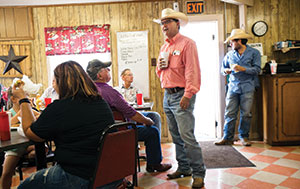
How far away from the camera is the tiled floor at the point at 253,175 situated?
2.72 m

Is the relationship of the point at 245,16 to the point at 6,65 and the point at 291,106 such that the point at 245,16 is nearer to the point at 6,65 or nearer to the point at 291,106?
the point at 291,106

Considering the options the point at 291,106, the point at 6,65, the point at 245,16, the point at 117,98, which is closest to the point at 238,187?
the point at 117,98

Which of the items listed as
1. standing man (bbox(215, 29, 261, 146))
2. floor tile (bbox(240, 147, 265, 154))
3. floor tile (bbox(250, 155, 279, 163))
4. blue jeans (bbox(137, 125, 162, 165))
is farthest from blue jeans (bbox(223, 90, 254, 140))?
blue jeans (bbox(137, 125, 162, 165))

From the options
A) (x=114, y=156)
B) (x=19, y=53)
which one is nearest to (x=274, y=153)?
(x=114, y=156)

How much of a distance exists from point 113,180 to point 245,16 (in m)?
3.77

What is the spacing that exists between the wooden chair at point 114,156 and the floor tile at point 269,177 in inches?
69.9

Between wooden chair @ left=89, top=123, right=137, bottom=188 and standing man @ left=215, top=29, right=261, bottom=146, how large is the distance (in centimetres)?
278

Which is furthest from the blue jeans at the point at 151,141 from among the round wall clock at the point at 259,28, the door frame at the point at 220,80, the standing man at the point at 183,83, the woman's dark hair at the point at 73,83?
the round wall clock at the point at 259,28

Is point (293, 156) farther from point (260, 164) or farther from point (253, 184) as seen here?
point (253, 184)

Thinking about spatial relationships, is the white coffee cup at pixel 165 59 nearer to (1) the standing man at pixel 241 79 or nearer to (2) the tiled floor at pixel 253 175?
(2) the tiled floor at pixel 253 175

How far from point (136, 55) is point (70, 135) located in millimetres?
3253

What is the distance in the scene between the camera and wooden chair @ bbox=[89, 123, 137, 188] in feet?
4.62

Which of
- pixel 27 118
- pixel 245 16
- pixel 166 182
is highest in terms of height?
pixel 245 16

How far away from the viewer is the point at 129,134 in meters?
1.54
